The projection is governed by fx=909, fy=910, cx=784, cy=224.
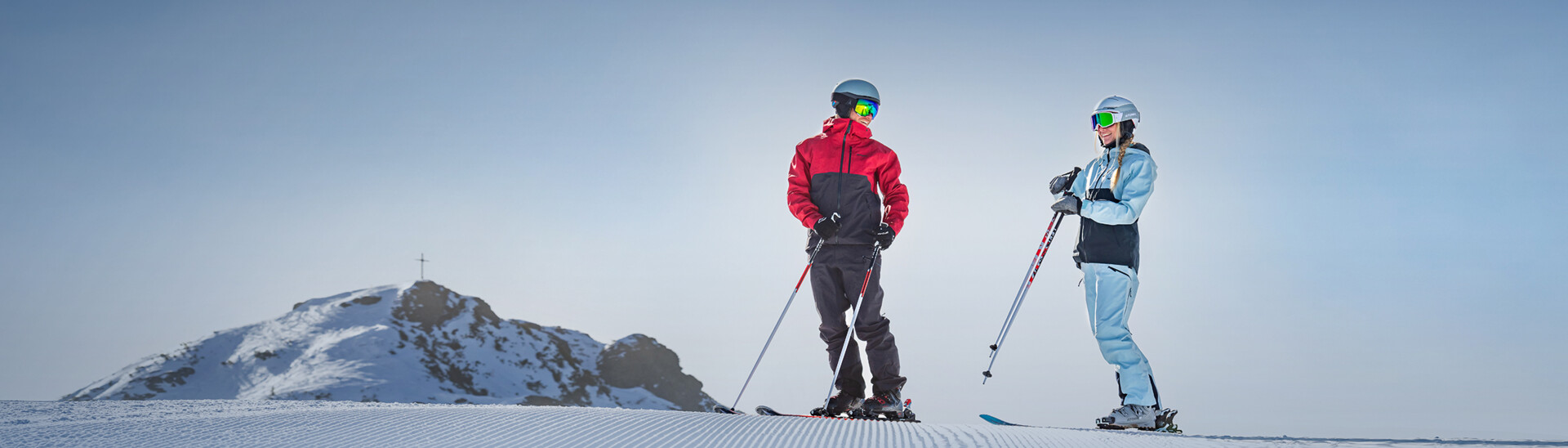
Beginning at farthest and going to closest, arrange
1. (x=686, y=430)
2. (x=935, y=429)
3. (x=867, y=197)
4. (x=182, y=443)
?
(x=867, y=197) → (x=935, y=429) → (x=686, y=430) → (x=182, y=443)

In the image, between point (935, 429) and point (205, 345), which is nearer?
point (935, 429)

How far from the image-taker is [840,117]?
21.5ft

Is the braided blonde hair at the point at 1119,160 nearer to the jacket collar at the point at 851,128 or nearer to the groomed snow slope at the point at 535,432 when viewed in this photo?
the groomed snow slope at the point at 535,432

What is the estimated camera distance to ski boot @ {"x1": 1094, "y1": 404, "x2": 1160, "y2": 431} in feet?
17.3

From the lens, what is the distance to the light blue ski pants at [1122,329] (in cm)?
537

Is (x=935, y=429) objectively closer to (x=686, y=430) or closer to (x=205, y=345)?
(x=686, y=430)

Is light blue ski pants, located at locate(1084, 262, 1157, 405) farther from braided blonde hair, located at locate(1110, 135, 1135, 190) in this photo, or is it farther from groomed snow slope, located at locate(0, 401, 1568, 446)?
groomed snow slope, located at locate(0, 401, 1568, 446)

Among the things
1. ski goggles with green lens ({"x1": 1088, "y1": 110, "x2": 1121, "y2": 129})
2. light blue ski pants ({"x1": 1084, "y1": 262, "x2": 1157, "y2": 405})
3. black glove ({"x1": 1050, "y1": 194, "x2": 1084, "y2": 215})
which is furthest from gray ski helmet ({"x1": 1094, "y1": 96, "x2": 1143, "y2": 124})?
light blue ski pants ({"x1": 1084, "y1": 262, "x2": 1157, "y2": 405})

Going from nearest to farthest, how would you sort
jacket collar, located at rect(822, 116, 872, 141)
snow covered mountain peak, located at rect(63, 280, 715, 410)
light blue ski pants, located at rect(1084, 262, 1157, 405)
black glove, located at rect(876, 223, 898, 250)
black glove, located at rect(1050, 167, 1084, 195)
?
light blue ski pants, located at rect(1084, 262, 1157, 405) → black glove, located at rect(1050, 167, 1084, 195) → black glove, located at rect(876, 223, 898, 250) → jacket collar, located at rect(822, 116, 872, 141) → snow covered mountain peak, located at rect(63, 280, 715, 410)

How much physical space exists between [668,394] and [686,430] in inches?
2302

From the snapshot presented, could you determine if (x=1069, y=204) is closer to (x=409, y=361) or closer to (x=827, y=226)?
(x=827, y=226)

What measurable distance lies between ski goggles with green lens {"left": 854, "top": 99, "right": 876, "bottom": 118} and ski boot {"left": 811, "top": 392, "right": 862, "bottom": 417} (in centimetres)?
200

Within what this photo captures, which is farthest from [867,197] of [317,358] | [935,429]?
[317,358]

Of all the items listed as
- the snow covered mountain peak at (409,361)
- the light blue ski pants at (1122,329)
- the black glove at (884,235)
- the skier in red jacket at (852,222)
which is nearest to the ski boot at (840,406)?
the skier in red jacket at (852,222)
